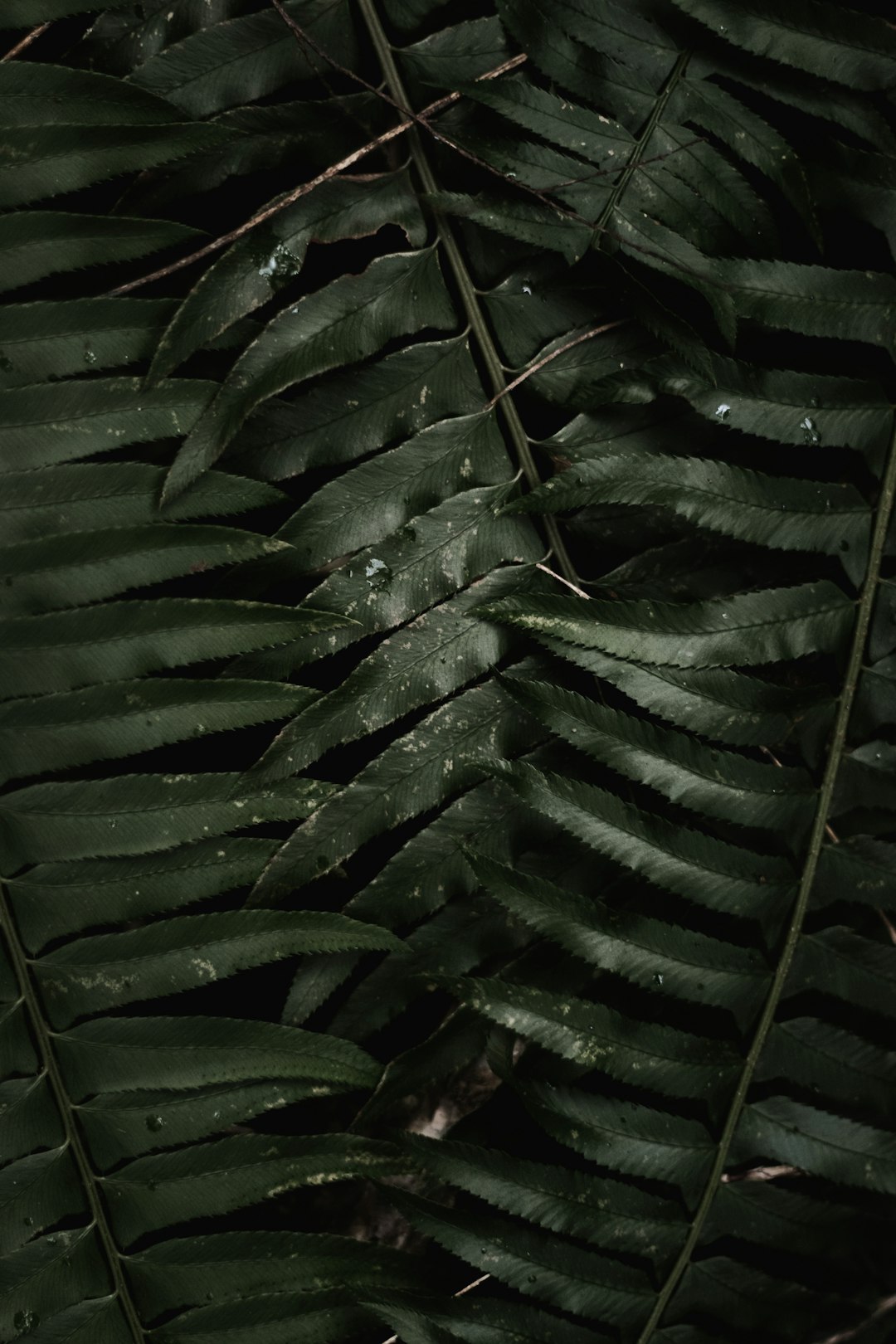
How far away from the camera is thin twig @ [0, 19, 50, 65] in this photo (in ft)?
5.52

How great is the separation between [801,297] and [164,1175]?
5.66 ft

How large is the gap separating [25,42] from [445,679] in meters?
1.23

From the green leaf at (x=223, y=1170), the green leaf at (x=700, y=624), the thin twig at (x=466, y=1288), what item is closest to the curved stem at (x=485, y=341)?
the green leaf at (x=700, y=624)

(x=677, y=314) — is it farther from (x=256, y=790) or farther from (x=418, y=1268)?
(x=418, y=1268)

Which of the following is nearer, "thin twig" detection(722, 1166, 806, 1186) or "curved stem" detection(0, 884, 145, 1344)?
"curved stem" detection(0, 884, 145, 1344)

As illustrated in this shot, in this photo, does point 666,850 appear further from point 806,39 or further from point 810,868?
point 806,39

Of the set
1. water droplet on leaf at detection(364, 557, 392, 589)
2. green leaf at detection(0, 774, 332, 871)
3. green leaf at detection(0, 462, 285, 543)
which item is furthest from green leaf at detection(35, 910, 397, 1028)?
green leaf at detection(0, 462, 285, 543)

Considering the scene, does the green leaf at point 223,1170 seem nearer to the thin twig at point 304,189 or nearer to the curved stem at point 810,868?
the curved stem at point 810,868

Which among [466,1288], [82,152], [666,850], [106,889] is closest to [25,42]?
[82,152]

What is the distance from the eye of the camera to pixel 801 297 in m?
1.65

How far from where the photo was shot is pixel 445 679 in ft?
5.65

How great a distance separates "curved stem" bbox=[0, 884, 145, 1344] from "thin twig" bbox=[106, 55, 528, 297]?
106cm

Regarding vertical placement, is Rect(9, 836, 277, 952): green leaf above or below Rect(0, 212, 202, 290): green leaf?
below

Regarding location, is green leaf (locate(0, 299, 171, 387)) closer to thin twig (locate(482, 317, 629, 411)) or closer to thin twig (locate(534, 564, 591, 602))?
thin twig (locate(482, 317, 629, 411))
